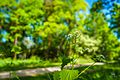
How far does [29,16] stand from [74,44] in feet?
128

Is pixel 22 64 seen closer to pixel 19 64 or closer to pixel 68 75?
pixel 19 64

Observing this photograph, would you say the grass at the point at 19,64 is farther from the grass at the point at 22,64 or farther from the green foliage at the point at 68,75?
the green foliage at the point at 68,75

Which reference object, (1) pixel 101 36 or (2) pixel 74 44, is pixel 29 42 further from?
(2) pixel 74 44

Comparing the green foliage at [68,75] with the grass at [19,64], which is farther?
the grass at [19,64]

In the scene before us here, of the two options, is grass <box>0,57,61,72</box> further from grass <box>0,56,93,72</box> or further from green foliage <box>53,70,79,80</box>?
green foliage <box>53,70,79,80</box>

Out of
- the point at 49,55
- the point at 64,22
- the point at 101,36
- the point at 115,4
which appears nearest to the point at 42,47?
the point at 49,55

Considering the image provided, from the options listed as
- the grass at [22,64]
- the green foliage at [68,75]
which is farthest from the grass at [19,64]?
the green foliage at [68,75]

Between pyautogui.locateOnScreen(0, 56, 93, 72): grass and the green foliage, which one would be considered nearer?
the green foliage

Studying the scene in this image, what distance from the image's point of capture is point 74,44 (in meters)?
3.82

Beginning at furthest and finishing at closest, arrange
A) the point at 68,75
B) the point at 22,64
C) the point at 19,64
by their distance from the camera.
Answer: the point at 22,64 < the point at 19,64 < the point at 68,75

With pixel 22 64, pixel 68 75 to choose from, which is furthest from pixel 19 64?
pixel 68 75

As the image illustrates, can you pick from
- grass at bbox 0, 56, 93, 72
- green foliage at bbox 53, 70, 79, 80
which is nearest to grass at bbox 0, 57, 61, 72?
grass at bbox 0, 56, 93, 72

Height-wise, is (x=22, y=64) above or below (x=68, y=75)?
below

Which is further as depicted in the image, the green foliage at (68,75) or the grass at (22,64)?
the grass at (22,64)
